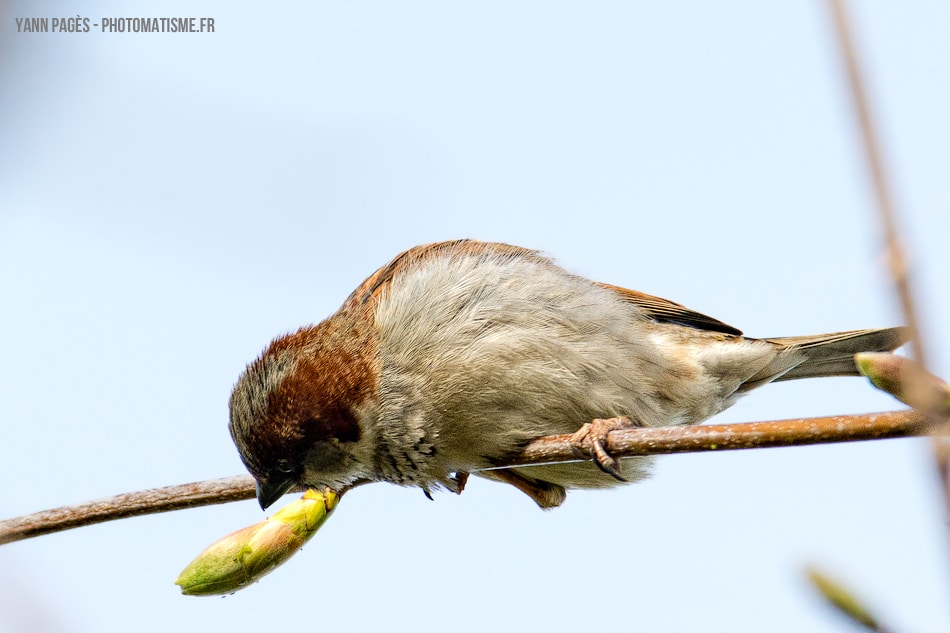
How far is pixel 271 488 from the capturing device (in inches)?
155

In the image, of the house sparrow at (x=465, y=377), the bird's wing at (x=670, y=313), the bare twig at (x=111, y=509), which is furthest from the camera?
the bird's wing at (x=670, y=313)

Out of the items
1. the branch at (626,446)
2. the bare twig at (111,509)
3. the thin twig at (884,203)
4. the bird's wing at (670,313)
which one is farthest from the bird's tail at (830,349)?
the thin twig at (884,203)

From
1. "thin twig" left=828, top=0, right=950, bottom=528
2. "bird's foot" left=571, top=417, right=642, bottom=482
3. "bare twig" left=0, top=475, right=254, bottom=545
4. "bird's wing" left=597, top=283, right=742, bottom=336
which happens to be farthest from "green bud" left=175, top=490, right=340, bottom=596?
"thin twig" left=828, top=0, right=950, bottom=528

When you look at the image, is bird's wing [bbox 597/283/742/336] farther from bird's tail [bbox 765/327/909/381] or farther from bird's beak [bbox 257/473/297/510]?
bird's beak [bbox 257/473/297/510]

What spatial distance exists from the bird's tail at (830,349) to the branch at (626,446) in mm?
1609

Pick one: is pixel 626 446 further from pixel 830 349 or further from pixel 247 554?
pixel 830 349

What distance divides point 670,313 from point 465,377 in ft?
4.61

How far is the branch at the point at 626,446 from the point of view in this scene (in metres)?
2.16

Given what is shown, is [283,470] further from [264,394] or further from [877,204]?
[877,204]

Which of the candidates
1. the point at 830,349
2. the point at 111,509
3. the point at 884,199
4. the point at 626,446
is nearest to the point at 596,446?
the point at 626,446

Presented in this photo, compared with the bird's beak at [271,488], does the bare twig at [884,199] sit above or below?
above

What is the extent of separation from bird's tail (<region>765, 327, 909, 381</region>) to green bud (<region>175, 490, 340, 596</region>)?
278 cm

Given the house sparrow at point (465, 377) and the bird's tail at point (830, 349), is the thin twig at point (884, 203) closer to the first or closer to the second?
the house sparrow at point (465, 377)

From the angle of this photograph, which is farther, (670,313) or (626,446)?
(670,313)
